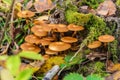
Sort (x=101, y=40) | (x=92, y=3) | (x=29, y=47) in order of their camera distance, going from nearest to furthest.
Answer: (x=101, y=40)
(x=29, y=47)
(x=92, y=3)

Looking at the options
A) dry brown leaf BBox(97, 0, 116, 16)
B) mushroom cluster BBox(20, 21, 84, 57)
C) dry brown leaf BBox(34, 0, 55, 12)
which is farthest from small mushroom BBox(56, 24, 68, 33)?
dry brown leaf BBox(34, 0, 55, 12)

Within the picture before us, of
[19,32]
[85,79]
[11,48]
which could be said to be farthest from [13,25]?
[85,79]

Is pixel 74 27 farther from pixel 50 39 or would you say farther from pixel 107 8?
pixel 107 8

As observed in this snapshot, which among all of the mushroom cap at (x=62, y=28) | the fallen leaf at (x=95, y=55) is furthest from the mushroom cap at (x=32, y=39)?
the fallen leaf at (x=95, y=55)

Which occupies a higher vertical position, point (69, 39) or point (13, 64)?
point (13, 64)

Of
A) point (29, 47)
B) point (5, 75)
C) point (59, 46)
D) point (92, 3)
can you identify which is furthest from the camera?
point (92, 3)

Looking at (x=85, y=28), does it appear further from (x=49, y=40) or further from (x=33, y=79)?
(x=33, y=79)

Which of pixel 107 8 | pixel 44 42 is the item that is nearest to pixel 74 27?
pixel 44 42
